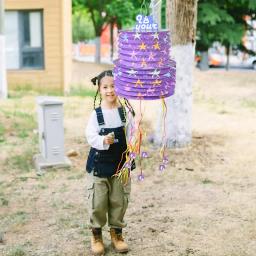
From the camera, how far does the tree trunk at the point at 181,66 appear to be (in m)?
7.75

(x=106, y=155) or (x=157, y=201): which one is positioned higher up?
(x=106, y=155)

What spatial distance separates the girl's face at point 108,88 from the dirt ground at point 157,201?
4.31 ft

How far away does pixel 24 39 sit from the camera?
16.1 metres

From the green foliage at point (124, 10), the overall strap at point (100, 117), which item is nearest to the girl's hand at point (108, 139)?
the overall strap at point (100, 117)

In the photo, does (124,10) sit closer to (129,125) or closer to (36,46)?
(36,46)

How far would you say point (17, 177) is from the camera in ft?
23.1

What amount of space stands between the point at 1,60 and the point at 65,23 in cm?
284

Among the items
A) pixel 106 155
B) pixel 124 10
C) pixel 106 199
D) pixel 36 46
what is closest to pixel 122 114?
A: pixel 106 155

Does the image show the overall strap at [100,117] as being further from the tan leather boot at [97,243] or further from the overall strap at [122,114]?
the tan leather boot at [97,243]

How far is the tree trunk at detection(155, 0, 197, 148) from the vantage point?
775 centimetres

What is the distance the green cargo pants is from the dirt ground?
0.33 meters

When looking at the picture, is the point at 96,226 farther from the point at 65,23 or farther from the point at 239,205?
the point at 65,23

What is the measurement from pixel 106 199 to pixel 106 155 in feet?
1.19

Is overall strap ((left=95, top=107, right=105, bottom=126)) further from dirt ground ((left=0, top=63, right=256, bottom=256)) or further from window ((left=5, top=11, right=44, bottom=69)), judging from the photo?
window ((left=5, top=11, right=44, bottom=69))
